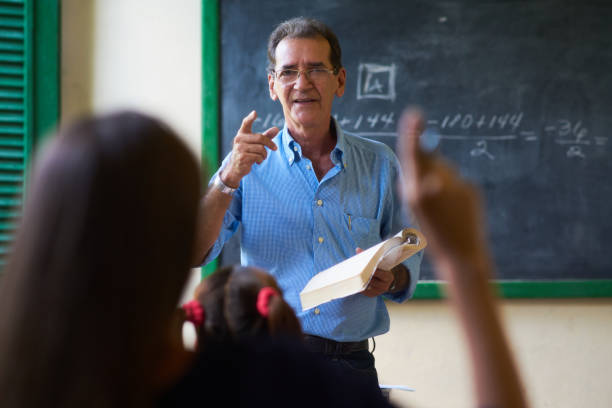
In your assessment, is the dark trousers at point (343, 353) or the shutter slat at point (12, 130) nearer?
the dark trousers at point (343, 353)

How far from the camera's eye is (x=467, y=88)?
2.56 m

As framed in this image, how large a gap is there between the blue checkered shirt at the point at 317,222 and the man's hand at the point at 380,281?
10 cm

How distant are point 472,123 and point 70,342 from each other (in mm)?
2240

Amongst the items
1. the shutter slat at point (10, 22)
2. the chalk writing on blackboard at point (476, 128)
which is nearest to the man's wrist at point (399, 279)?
the chalk writing on blackboard at point (476, 128)

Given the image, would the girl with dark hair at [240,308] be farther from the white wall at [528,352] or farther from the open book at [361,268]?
the white wall at [528,352]

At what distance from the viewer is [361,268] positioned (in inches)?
53.8

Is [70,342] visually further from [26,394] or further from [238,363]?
[238,363]

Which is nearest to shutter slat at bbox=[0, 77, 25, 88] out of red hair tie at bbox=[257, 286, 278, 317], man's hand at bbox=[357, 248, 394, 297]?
man's hand at bbox=[357, 248, 394, 297]

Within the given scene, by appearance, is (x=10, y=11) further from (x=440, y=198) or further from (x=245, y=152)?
(x=440, y=198)

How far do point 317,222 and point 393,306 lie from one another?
0.94m

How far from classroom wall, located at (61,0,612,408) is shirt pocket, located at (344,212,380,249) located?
0.86m

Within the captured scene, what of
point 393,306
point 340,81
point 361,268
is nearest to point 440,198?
point 361,268

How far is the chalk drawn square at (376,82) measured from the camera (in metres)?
2.56

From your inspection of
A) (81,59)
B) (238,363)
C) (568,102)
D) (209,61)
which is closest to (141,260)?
(238,363)
